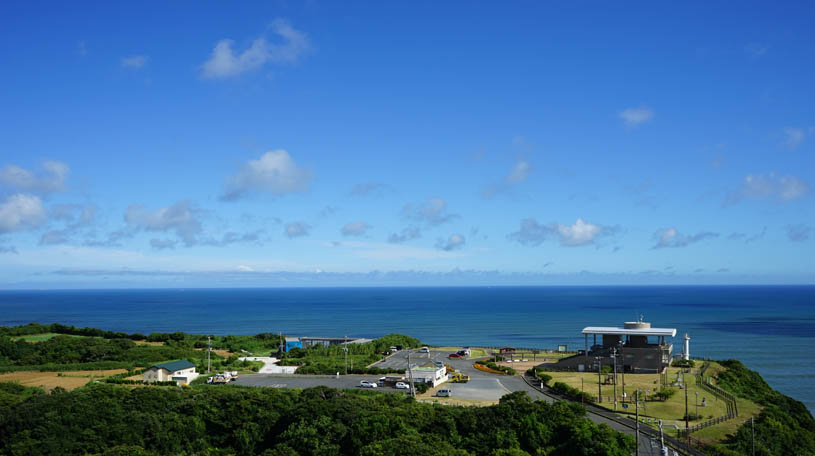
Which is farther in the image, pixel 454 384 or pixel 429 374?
pixel 429 374

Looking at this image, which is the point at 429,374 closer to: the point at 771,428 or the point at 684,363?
the point at 771,428

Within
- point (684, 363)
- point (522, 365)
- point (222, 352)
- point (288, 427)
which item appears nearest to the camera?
point (288, 427)

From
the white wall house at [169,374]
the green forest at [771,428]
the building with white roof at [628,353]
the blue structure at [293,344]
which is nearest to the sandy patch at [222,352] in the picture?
the blue structure at [293,344]

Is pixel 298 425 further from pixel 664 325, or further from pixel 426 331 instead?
pixel 664 325

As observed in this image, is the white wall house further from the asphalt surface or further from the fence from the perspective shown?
the fence

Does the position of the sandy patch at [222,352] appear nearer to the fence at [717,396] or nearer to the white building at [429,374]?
the white building at [429,374]

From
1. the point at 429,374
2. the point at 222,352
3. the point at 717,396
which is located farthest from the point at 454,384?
the point at 222,352
